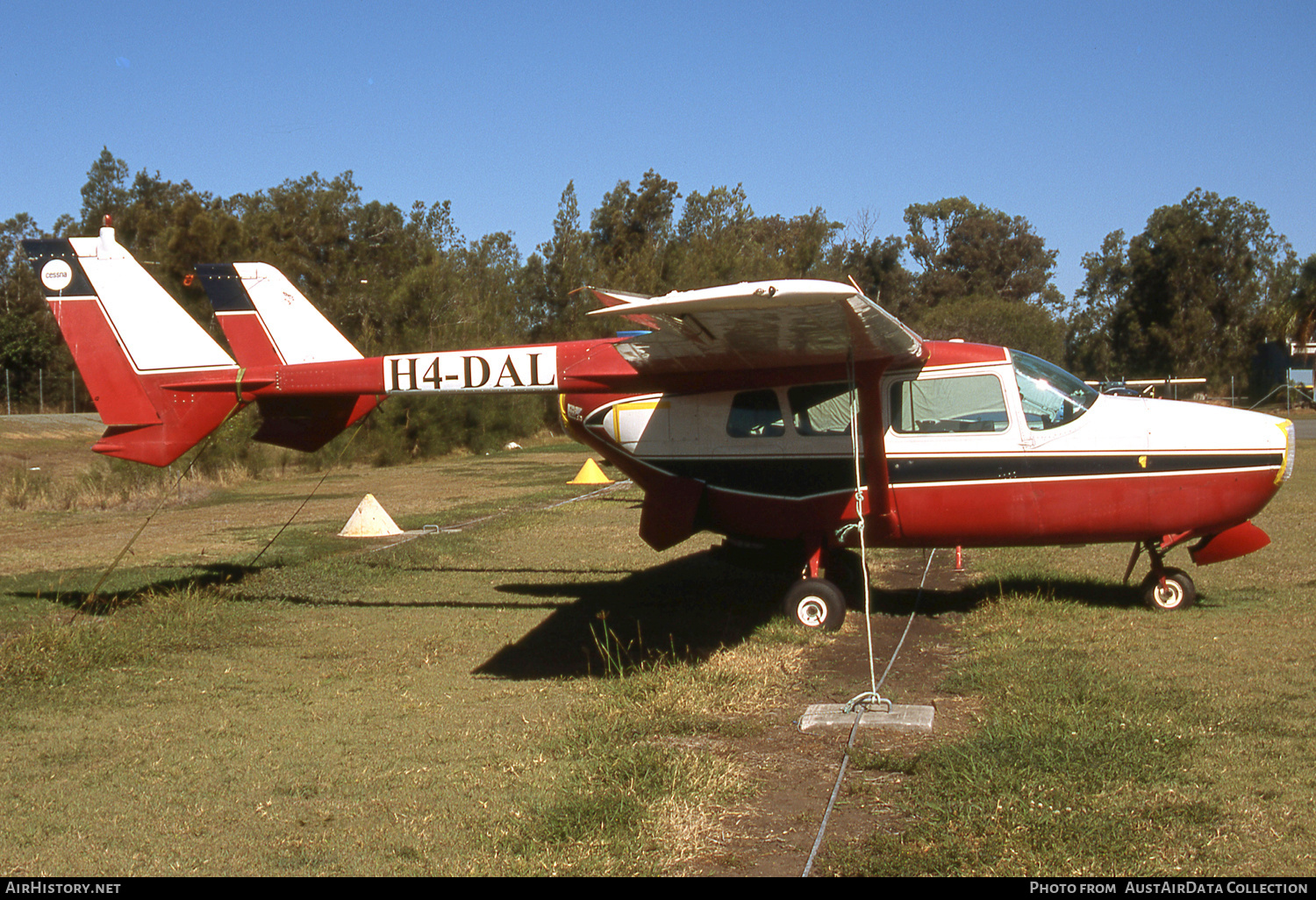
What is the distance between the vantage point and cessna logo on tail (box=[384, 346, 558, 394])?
10031 mm

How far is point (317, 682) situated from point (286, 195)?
146 ft

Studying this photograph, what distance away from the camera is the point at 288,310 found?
11.9 m

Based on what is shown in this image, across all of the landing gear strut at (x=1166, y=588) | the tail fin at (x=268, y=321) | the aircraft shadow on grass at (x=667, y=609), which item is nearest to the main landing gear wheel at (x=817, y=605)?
the aircraft shadow on grass at (x=667, y=609)

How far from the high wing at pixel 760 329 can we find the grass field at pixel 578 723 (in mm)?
2440

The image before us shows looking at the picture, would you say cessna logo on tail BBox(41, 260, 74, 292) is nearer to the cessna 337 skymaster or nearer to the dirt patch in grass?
the cessna 337 skymaster

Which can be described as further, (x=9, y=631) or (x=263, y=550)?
(x=263, y=550)

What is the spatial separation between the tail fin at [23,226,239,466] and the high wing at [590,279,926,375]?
4522mm

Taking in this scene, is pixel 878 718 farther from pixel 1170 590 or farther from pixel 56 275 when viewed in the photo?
pixel 56 275

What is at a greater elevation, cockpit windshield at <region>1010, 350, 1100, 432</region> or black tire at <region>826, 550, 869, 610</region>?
cockpit windshield at <region>1010, 350, 1100, 432</region>

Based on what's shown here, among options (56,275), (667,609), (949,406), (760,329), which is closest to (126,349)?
(56,275)

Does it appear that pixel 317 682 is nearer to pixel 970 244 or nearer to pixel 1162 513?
pixel 1162 513

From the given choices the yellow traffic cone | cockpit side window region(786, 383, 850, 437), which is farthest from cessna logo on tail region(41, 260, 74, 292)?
the yellow traffic cone

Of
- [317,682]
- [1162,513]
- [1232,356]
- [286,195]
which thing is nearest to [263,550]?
[317,682]

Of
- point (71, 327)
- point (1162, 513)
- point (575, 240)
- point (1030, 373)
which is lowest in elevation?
point (1162, 513)
